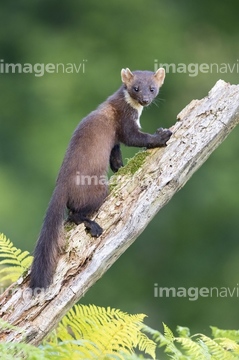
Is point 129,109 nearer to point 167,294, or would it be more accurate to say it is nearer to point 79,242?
point 79,242

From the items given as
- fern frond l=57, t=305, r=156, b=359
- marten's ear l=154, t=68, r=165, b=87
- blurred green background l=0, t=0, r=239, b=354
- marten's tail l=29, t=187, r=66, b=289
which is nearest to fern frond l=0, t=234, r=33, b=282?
marten's tail l=29, t=187, r=66, b=289

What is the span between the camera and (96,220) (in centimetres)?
720

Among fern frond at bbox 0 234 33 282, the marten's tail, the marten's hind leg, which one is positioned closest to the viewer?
the marten's tail

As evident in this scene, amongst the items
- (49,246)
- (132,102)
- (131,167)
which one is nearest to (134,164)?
(131,167)

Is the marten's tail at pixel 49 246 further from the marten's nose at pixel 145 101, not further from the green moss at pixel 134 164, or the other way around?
the marten's nose at pixel 145 101

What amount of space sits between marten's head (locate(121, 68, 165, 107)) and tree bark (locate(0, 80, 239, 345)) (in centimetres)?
100

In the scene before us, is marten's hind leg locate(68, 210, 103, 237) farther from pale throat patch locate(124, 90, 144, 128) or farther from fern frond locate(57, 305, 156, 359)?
pale throat patch locate(124, 90, 144, 128)

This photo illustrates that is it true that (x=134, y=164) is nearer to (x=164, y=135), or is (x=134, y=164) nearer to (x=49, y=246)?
(x=164, y=135)

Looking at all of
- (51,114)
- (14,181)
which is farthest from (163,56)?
(14,181)

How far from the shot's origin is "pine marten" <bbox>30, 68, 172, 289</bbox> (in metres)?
7.01

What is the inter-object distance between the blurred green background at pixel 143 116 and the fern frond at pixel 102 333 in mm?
10174

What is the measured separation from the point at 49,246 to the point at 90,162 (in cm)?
86

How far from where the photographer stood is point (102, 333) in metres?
6.41

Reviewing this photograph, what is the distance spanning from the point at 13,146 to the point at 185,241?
334 centimetres
